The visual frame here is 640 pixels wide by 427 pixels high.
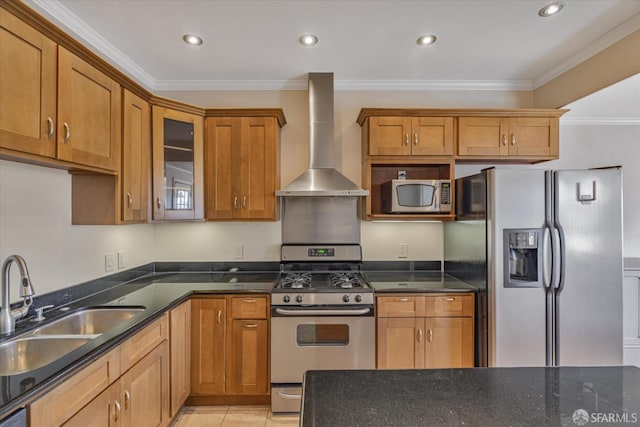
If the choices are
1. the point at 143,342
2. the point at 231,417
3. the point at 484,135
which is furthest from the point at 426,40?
the point at 231,417

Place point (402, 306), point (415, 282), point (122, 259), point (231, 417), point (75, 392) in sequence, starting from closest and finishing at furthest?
point (75, 392), point (231, 417), point (402, 306), point (122, 259), point (415, 282)

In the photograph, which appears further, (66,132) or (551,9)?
(551,9)

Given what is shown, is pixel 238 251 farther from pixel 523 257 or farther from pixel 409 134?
pixel 523 257

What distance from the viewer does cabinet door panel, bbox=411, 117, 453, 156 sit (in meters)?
2.77

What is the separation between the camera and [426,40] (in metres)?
2.34

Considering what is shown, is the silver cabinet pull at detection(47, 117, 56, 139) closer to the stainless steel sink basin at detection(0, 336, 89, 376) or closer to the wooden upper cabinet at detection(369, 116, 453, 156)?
the stainless steel sink basin at detection(0, 336, 89, 376)

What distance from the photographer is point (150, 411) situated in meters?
1.84

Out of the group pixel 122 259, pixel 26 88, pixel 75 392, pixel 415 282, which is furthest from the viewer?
pixel 415 282

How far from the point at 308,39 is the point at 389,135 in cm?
102

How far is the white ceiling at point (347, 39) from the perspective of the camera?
6.49 ft

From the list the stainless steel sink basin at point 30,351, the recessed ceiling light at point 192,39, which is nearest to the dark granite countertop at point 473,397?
the stainless steel sink basin at point 30,351

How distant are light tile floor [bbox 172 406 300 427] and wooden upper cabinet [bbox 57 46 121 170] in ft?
6.19

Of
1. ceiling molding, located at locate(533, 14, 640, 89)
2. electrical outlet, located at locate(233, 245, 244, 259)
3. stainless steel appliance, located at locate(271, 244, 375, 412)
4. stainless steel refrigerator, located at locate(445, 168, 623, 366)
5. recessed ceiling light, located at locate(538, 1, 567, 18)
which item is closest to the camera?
recessed ceiling light, located at locate(538, 1, 567, 18)

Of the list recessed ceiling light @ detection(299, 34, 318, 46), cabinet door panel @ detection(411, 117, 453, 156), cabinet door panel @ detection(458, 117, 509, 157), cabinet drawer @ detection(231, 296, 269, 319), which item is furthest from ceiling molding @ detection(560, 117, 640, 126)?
cabinet drawer @ detection(231, 296, 269, 319)
